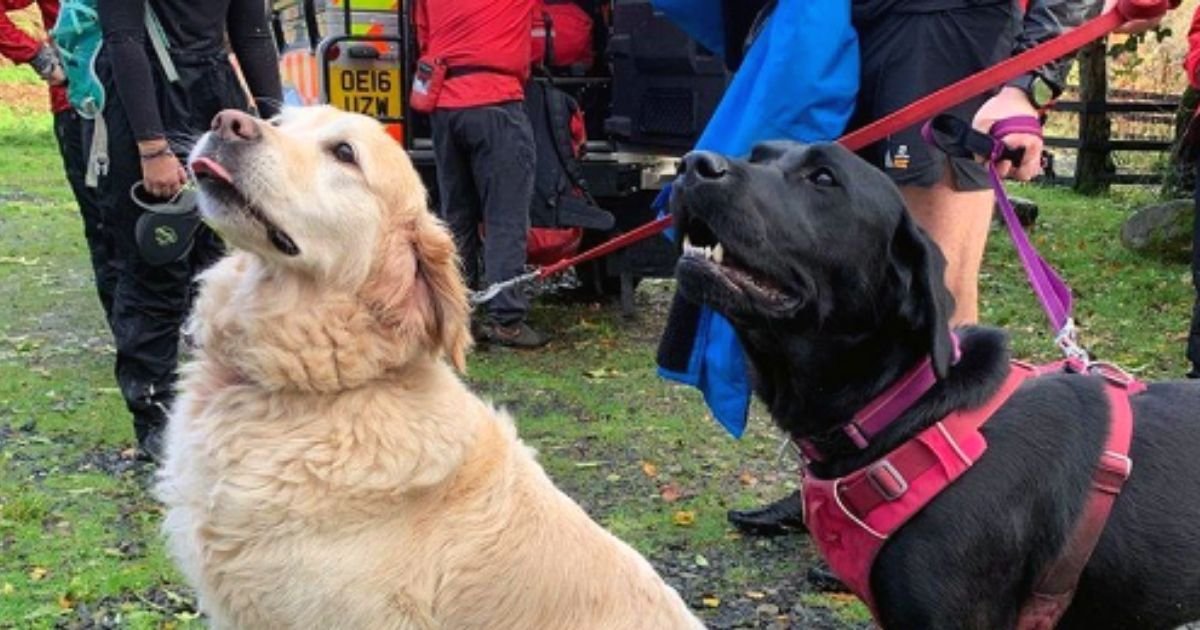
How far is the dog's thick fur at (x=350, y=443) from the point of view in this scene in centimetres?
270

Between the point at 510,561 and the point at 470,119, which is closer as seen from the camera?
the point at 510,561

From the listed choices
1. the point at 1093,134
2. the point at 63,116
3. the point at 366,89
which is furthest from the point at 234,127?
the point at 1093,134

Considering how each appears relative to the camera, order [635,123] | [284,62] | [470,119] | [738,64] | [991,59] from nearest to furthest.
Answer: [991,59] → [738,64] → [470,119] → [635,123] → [284,62]

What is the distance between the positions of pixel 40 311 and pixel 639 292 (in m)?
4.59

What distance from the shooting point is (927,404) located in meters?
2.77

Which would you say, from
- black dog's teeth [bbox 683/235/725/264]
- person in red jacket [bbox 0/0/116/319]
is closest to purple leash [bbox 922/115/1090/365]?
black dog's teeth [bbox 683/235/725/264]

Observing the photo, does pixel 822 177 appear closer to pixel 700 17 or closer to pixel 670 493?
pixel 700 17

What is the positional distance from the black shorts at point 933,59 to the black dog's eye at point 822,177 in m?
1.07

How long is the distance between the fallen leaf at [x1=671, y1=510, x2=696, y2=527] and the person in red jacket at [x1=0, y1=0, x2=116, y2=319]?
133 inches

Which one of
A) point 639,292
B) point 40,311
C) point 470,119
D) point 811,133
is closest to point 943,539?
point 811,133

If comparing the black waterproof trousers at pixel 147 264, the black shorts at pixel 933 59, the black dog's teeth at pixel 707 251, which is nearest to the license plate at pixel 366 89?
the black waterproof trousers at pixel 147 264

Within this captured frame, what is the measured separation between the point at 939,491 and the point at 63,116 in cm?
543

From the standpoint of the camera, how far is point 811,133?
3.92 metres

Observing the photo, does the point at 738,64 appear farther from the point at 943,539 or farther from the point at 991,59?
the point at 943,539
